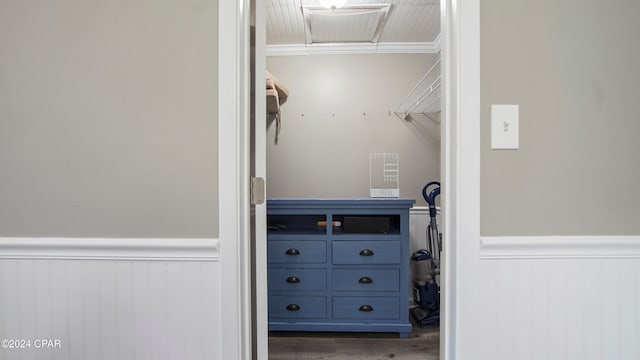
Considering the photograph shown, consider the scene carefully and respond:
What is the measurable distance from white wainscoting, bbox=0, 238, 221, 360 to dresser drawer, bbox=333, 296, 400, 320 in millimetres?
1309

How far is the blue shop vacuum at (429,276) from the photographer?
2299mm

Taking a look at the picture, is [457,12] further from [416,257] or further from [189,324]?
[416,257]

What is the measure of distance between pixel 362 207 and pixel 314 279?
610mm

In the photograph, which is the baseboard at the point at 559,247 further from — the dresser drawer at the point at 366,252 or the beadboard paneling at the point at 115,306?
the dresser drawer at the point at 366,252

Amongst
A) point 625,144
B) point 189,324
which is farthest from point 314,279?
point 625,144

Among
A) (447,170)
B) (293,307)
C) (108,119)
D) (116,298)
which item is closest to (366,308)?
(293,307)

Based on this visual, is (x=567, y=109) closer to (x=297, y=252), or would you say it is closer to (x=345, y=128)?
(x=297, y=252)

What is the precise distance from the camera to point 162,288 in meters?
0.95

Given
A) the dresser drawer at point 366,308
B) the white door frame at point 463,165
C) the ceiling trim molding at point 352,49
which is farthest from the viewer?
the ceiling trim molding at point 352,49

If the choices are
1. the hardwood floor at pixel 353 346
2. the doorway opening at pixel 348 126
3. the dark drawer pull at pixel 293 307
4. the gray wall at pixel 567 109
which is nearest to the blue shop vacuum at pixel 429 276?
the hardwood floor at pixel 353 346

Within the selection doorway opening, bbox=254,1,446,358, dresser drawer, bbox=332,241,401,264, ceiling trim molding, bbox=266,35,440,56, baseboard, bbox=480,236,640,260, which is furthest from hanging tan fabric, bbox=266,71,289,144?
baseboard, bbox=480,236,640,260

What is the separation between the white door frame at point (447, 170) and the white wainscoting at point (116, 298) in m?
0.07

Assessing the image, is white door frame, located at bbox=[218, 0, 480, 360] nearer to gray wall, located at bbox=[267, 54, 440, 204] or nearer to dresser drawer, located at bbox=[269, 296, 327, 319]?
dresser drawer, located at bbox=[269, 296, 327, 319]

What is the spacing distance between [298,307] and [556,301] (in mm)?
1576
